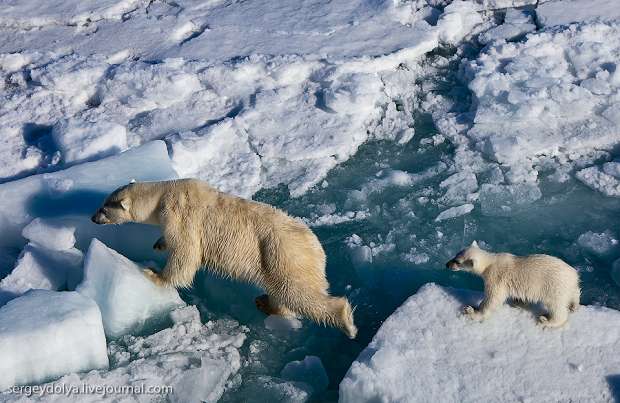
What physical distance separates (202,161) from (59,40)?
2.81 meters

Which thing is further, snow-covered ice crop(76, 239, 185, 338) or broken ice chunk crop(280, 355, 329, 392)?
snow-covered ice crop(76, 239, 185, 338)

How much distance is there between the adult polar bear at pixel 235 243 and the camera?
410cm

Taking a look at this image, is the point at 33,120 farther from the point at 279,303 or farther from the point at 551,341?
the point at 551,341

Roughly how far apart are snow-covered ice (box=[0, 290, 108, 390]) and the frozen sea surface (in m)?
0.10

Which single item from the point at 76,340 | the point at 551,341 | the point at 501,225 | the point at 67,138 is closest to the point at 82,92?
the point at 67,138

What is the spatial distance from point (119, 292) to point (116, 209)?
0.56m

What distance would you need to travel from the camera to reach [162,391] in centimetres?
393

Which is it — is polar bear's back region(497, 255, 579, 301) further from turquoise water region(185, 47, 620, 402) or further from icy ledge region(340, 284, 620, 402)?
turquoise water region(185, 47, 620, 402)

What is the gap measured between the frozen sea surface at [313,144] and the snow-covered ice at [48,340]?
Result: 0.33ft

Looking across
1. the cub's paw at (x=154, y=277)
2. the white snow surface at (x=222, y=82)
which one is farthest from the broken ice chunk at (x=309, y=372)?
the white snow surface at (x=222, y=82)

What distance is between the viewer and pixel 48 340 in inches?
155

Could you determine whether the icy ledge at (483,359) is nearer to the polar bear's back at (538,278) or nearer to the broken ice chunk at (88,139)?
the polar bear's back at (538,278)

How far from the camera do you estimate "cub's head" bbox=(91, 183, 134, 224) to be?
448cm

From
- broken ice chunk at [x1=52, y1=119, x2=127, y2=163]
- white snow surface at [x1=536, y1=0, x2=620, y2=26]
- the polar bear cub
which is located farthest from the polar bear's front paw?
white snow surface at [x1=536, y1=0, x2=620, y2=26]
